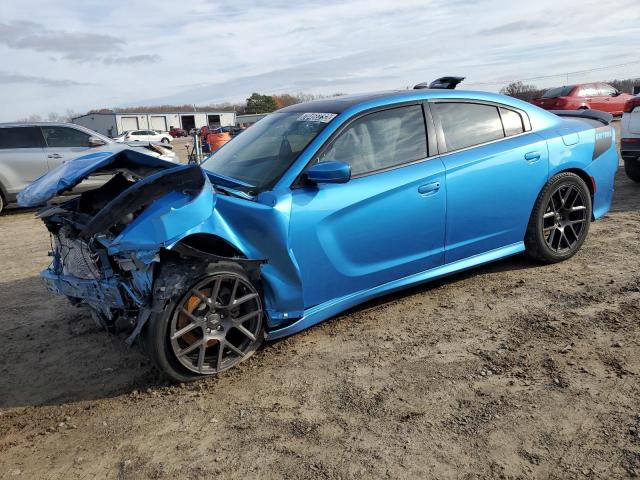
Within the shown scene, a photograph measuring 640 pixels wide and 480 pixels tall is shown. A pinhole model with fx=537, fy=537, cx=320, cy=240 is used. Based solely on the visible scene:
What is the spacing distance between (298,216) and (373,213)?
1.85 ft

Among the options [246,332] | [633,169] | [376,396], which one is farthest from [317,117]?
[633,169]

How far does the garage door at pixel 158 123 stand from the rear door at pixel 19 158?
237 feet

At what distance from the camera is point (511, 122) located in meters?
4.50

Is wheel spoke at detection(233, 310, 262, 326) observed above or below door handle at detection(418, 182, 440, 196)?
below

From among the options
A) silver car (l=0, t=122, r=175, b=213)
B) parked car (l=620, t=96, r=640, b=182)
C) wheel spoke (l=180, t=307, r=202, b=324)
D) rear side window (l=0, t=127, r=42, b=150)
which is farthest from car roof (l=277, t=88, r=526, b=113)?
rear side window (l=0, t=127, r=42, b=150)

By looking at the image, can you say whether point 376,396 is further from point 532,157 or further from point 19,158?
point 19,158

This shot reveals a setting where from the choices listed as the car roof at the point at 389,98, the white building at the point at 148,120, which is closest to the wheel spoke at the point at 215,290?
the car roof at the point at 389,98

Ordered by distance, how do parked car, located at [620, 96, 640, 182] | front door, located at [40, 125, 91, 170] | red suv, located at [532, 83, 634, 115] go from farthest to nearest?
red suv, located at [532, 83, 634, 115] → front door, located at [40, 125, 91, 170] → parked car, located at [620, 96, 640, 182]

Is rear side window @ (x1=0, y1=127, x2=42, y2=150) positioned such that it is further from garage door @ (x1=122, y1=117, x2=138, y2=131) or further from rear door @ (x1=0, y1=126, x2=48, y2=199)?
garage door @ (x1=122, y1=117, x2=138, y2=131)

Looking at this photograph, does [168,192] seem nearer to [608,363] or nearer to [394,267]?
[394,267]

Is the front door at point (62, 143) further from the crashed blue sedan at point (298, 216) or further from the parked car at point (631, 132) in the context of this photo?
the parked car at point (631, 132)

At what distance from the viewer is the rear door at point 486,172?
4.04 m

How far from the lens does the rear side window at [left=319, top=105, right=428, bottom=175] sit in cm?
370

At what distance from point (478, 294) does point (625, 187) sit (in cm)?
541
